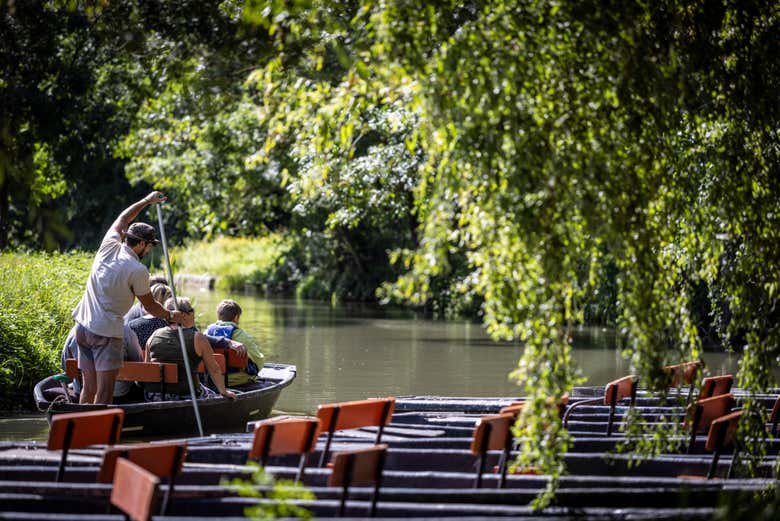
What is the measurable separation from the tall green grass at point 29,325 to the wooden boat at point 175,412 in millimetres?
1645

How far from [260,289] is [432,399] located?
2942cm

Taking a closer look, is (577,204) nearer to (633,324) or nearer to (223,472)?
(633,324)

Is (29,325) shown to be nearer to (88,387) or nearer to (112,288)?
(88,387)

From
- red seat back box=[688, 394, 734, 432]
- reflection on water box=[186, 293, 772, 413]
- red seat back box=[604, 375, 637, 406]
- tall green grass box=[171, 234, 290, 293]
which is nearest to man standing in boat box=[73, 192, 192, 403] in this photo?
red seat back box=[604, 375, 637, 406]

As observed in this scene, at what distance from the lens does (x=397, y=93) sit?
18.7 ft

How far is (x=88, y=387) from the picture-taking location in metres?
8.95

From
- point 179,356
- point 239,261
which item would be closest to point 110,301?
point 179,356

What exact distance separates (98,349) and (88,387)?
0.45m

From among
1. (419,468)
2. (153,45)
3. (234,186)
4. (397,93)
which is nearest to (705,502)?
(419,468)

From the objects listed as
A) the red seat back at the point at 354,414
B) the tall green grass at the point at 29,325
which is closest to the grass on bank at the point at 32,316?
the tall green grass at the point at 29,325

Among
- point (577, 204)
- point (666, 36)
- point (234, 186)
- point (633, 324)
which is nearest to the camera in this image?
point (577, 204)

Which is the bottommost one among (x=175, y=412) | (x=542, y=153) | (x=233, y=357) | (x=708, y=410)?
(x=175, y=412)

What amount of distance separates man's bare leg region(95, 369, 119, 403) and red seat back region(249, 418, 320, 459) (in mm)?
3318

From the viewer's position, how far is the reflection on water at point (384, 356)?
49.4 ft
